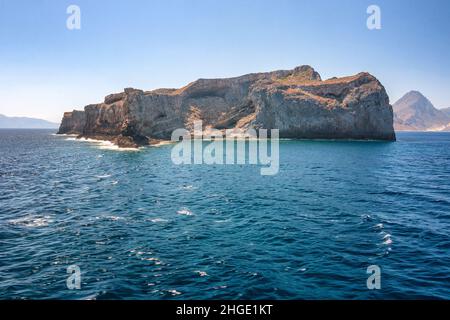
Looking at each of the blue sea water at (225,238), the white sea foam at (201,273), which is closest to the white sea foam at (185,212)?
the blue sea water at (225,238)

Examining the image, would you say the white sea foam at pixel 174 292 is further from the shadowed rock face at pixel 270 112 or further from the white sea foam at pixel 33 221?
the shadowed rock face at pixel 270 112

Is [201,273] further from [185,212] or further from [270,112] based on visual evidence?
[270,112]

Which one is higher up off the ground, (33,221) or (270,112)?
(270,112)

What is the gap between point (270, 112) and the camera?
5787 inches

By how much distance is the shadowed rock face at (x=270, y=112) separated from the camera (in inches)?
5177

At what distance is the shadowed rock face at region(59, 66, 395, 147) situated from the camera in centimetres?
13150

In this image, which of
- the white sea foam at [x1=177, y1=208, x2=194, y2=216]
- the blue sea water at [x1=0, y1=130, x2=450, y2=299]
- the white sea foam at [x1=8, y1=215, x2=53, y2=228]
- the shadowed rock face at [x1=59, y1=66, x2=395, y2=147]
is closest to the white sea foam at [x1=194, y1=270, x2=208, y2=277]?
the blue sea water at [x1=0, y1=130, x2=450, y2=299]

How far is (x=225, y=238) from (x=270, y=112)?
129 metres

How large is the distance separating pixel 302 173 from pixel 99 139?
116 m

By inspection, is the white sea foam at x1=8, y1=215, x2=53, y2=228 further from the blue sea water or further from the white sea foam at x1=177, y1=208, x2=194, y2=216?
the white sea foam at x1=177, y1=208, x2=194, y2=216

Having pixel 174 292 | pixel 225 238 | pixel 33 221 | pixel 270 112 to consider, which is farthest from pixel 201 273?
pixel 270 112

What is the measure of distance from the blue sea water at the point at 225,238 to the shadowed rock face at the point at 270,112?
260ft
